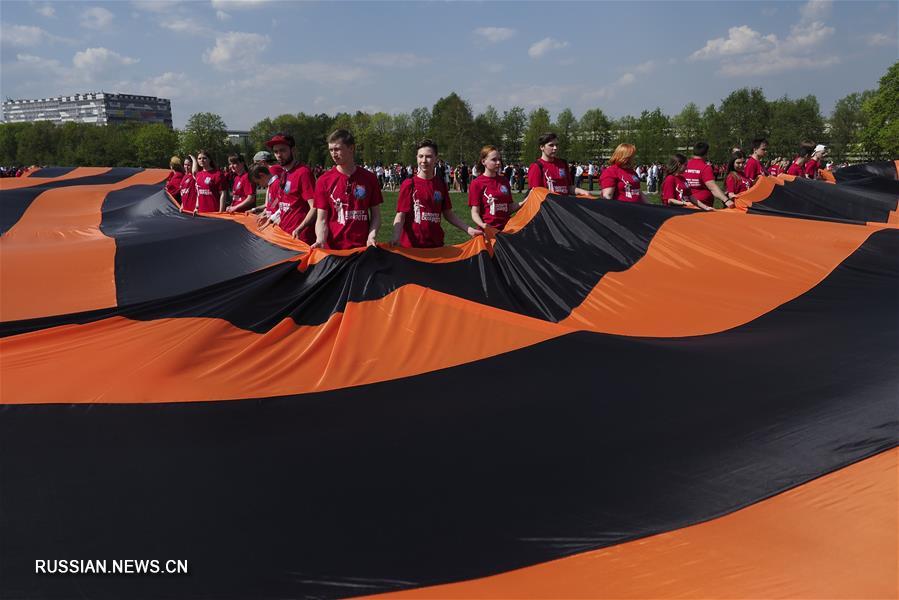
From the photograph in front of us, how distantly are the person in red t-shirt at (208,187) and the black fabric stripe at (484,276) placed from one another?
423 cm

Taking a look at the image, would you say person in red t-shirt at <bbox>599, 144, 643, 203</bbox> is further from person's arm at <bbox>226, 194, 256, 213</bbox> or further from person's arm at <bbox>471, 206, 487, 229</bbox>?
person's arm at <bbox>226, 194, 256, 213</bbox>

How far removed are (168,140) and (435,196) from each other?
90896 millimetres

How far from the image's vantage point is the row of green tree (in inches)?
2297

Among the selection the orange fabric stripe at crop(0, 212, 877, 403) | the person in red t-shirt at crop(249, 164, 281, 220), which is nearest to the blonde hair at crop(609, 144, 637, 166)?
the orange fabric stripe at crop(0, 212, 877, 403)

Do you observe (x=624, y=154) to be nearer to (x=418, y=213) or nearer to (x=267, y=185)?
(x=418, y=213)

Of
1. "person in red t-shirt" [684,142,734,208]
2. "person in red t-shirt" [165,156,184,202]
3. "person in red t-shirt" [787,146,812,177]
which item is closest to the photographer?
"person in red t-shirt" [684,142,734,208]

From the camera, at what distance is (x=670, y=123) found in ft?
210

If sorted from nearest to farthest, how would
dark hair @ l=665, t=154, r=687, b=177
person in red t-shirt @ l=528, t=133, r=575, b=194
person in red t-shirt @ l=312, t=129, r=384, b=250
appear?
person in red t-shirt @ l=312, t=129, r=384, b=250 < person in red t-shirt @ l=528, t=133, r=575, b=194 < dark hair @ l=665, t=154, r=687, b=177

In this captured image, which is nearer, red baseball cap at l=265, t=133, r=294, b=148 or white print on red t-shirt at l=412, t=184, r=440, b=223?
white print on red t-shirt at l=412, t=184, r=440, b=223

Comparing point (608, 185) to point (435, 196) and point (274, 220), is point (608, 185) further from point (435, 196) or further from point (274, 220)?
point (274, 220)

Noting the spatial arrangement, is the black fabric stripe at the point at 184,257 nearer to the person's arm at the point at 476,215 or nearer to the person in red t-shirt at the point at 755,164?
the person's arm at the point at 476,215

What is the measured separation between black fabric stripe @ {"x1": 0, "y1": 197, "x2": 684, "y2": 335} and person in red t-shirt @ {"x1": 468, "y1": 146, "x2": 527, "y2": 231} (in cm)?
67

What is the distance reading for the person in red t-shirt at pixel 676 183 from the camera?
7398 mm

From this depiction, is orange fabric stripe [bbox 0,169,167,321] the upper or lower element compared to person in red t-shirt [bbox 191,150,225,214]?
lower
